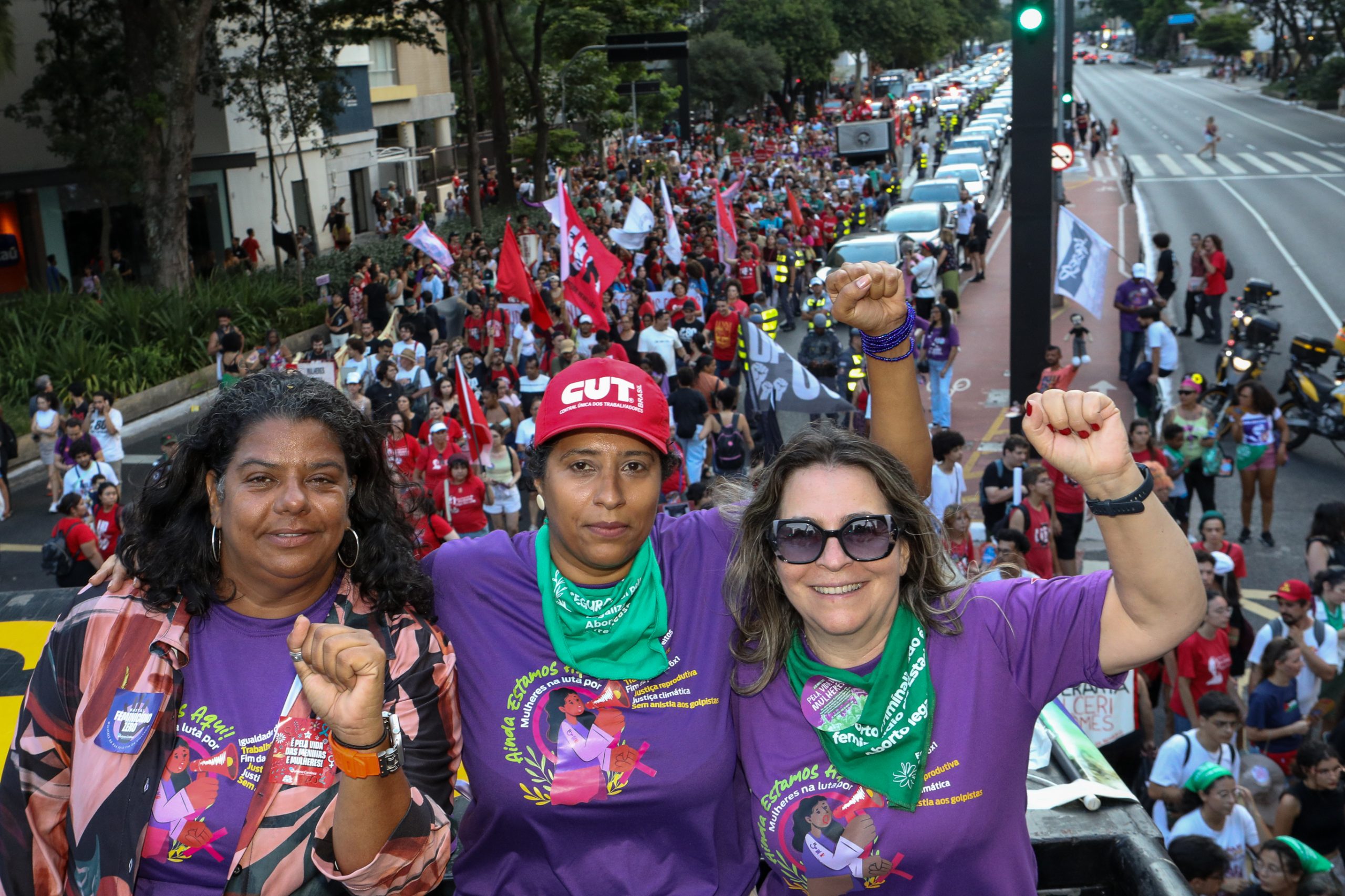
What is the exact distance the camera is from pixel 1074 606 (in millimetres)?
2672

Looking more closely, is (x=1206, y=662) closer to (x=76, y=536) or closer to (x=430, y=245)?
(x=76, y=536)

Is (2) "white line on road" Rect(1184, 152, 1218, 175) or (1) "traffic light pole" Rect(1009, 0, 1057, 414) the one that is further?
(2) "white line on road" Rect(1184, 152, 1218, 175)

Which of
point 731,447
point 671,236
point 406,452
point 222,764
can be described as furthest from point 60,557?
point 671,236

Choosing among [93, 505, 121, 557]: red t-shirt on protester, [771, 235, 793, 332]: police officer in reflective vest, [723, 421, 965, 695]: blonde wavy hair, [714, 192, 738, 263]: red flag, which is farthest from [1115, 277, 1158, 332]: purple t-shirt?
[723, 421, 965, 695]: blonde wavy hair

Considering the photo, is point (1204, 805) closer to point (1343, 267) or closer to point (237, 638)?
point (237, 638)

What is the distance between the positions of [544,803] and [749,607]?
61 cm

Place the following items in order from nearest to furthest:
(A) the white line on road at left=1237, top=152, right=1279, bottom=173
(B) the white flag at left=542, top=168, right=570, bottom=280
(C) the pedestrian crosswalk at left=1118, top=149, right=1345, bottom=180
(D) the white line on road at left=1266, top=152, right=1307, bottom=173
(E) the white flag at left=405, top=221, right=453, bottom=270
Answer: (B) the white flag at left=542, top=168, right=570, bottom=280
(E) the white flag at left=405, top=221, right=453, bottom=270
(C) the pedestrian crosswalk at left=1118, top=149, right=1345, bottom=180
(D) the white line on road at left=1266, top=152, right=1307, bottom=173
(A) the white line on road at left=1237, top=152, right=1279, bottom=173

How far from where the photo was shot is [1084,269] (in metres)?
13.2

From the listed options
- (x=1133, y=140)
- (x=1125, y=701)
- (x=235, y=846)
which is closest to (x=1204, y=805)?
(x=1125, y=701)

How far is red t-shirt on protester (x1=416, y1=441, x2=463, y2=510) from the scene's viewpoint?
11.2m

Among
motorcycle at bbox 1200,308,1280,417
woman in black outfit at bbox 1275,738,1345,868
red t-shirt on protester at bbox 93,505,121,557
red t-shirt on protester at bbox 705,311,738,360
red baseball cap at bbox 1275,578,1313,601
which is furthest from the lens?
red t-shirt on protester at bbox 705,311,738,360

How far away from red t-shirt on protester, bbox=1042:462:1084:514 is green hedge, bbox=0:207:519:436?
40.7 feet

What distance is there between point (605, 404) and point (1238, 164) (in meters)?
50.6

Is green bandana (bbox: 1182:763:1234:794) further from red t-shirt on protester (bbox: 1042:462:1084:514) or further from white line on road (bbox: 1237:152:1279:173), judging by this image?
white line on road (bbox: 1237:152:1279:173)
